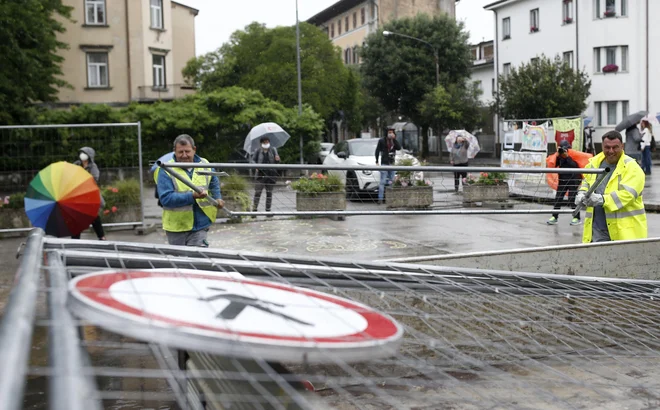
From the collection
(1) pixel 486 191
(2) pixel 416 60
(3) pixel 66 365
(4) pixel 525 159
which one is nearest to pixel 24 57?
(4) pixel 525 159

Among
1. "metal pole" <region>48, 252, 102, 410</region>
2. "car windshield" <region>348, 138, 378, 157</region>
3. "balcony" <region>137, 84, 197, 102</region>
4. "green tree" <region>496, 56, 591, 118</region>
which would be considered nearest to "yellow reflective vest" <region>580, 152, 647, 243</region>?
"metal pole" <region>48, 252, 102, 410</region>

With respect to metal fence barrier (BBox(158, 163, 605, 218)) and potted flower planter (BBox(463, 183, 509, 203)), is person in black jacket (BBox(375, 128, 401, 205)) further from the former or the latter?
potted flower planter (BBox(463, 183, 509, 203))

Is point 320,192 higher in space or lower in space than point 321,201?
higher

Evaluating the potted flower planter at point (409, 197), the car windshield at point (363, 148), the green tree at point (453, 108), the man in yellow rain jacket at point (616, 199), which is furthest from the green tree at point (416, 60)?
the man in yellow rain jacket at point (616, 199)

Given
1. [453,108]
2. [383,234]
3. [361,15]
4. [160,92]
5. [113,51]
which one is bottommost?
[383,234]

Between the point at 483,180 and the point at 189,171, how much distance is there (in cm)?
731

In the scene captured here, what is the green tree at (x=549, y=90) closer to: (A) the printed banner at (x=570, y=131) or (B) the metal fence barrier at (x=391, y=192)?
(A) the printed banner at (x=570, y=131)

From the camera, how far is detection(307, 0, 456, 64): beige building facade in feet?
229

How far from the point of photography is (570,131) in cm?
2405

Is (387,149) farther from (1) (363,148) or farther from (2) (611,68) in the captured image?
(2) (611,68)

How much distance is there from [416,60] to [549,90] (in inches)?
560

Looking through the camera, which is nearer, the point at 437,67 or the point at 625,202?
the point at 625,202

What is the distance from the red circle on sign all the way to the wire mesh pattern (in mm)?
65

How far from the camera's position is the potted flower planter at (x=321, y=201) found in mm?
12427
